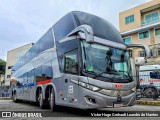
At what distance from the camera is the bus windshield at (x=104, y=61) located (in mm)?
7910

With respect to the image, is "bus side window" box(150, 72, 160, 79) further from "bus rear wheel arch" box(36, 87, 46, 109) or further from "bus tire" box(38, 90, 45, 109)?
"bus tire" box(38, 90, 45, 109)

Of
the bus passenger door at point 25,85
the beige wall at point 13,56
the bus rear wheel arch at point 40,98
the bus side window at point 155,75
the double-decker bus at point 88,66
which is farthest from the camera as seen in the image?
the beige wall at point 13,56

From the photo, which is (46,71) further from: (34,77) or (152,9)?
(152,9)

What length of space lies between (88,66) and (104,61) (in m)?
0.67

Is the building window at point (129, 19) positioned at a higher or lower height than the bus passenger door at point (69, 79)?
higher

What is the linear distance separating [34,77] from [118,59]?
668 cm

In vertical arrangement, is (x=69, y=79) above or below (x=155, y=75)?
below

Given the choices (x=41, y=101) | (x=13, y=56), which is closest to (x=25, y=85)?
(x=41, y=101)

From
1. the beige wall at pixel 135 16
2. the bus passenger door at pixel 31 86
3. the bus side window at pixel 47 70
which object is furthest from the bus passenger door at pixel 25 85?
the beige wall at pixel 135 16

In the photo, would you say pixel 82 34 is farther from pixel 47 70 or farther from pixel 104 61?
pixel 47 70

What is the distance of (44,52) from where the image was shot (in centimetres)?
1213

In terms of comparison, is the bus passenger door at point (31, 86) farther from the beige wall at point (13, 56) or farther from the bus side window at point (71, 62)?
the beige wall at point (13, 56)

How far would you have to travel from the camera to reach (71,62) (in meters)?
8.65

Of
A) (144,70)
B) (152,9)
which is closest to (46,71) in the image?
(144,70)
